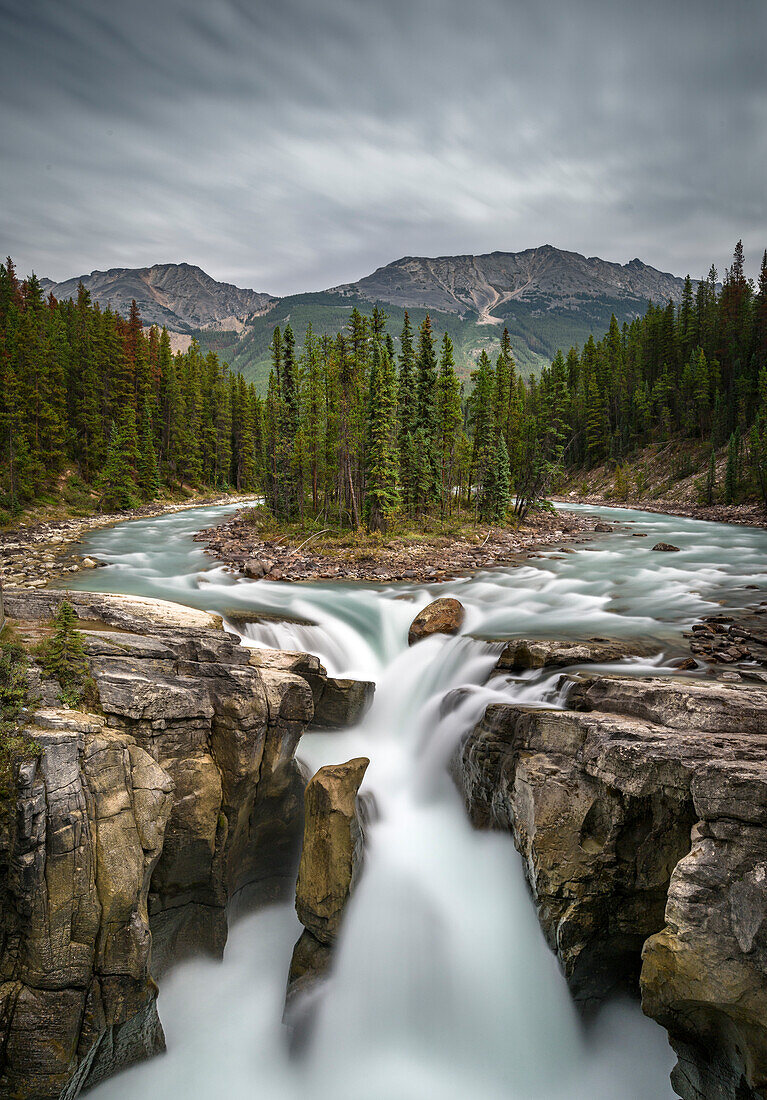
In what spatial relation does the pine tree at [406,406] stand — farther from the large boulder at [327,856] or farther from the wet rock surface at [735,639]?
the large boulder at [327,856]

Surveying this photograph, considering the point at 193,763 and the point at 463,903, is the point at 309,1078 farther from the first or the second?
the point at 193,763

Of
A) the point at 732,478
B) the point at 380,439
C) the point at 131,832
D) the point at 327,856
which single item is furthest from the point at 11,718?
the point at 732,478

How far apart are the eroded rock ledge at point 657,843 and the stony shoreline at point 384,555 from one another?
46.2ft

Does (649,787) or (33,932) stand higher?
(649,787)

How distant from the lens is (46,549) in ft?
81.7

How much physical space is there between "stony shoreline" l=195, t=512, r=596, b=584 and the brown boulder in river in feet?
22.1

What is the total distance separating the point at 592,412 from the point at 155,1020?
86.0 meters

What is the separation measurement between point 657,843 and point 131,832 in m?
6.91

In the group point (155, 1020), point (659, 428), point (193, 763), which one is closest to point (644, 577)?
point (193, 763)

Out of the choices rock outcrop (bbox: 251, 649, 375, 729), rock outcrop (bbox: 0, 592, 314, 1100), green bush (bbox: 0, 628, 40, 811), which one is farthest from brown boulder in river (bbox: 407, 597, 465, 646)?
green bush (bbox: 0, 628, 40, 811)

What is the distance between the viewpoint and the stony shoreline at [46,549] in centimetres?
1823

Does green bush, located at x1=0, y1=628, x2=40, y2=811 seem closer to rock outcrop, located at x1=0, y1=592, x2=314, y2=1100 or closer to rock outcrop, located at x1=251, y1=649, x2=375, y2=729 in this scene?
rock outcrop, located at x1=0, y1=592, x2=314, y2=1100

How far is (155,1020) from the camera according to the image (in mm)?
6906

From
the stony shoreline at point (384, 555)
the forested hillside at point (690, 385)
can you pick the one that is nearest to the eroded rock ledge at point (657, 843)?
the stony shoreline at point (384, 555)
